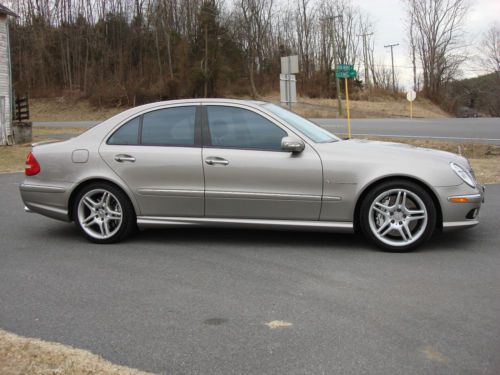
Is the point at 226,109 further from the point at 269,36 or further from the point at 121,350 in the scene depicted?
the point at 269,36

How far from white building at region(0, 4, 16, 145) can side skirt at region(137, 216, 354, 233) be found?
69.3 ft

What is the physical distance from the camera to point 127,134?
600cm

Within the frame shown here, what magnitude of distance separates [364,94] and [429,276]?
194 feet

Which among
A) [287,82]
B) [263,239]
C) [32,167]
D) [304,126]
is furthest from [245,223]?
[287,82]

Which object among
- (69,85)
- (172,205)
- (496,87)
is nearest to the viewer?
(172,205)

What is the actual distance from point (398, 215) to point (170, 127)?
8.07ft

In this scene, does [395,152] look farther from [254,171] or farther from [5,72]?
[5,72]

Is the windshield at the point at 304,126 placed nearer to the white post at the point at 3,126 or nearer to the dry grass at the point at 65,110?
the white post at the point at 3,126

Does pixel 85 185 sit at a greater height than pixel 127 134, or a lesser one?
lesser

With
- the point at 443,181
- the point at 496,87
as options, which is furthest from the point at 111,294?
the point at 496,87

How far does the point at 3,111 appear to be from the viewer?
80.9 feet

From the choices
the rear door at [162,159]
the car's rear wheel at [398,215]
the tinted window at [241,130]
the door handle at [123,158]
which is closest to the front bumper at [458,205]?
the car's rear wheel at [398,215]

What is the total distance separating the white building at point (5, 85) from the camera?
24547mm

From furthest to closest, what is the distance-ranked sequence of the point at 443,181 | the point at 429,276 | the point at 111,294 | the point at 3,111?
the point at 3,111
the point at 443,181
the point at 429,276
the point at 111,294
